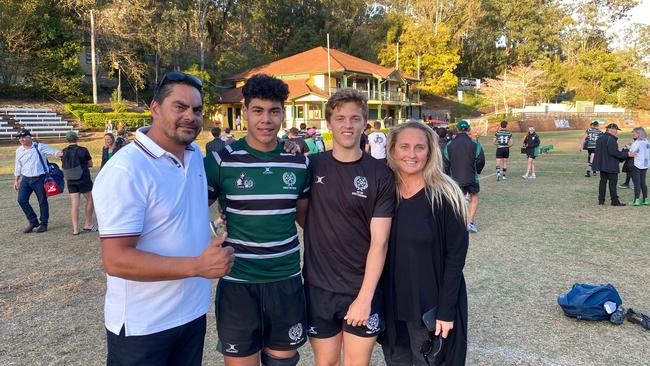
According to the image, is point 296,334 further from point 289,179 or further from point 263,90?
point 263,90

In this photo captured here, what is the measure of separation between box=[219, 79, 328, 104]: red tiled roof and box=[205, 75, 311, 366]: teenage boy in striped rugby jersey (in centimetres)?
3691

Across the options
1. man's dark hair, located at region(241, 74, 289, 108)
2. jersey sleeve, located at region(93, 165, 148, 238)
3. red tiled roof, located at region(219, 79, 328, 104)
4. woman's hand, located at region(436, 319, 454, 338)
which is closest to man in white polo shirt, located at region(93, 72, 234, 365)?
jersey sleeve, located at region(93, 165, 148, 238)

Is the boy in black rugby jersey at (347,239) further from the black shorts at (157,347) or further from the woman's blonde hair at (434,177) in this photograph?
the black shorts at (157,347)

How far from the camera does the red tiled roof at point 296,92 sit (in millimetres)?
39250

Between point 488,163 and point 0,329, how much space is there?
1838 centimetres

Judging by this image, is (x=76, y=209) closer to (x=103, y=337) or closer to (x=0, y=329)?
(x=0, y=329)

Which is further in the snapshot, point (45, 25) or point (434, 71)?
point (434, 71)

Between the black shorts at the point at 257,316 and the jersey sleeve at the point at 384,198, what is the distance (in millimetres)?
657

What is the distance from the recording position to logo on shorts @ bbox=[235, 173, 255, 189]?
8.10ft

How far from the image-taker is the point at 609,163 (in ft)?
33.0

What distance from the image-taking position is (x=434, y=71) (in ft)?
183

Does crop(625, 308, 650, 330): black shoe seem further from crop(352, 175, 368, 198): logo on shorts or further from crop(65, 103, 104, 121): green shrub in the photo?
crop(65, 103, 104, 121): green shrub

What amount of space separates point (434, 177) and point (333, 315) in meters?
1.02

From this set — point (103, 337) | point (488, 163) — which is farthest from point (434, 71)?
point (103, 337)
